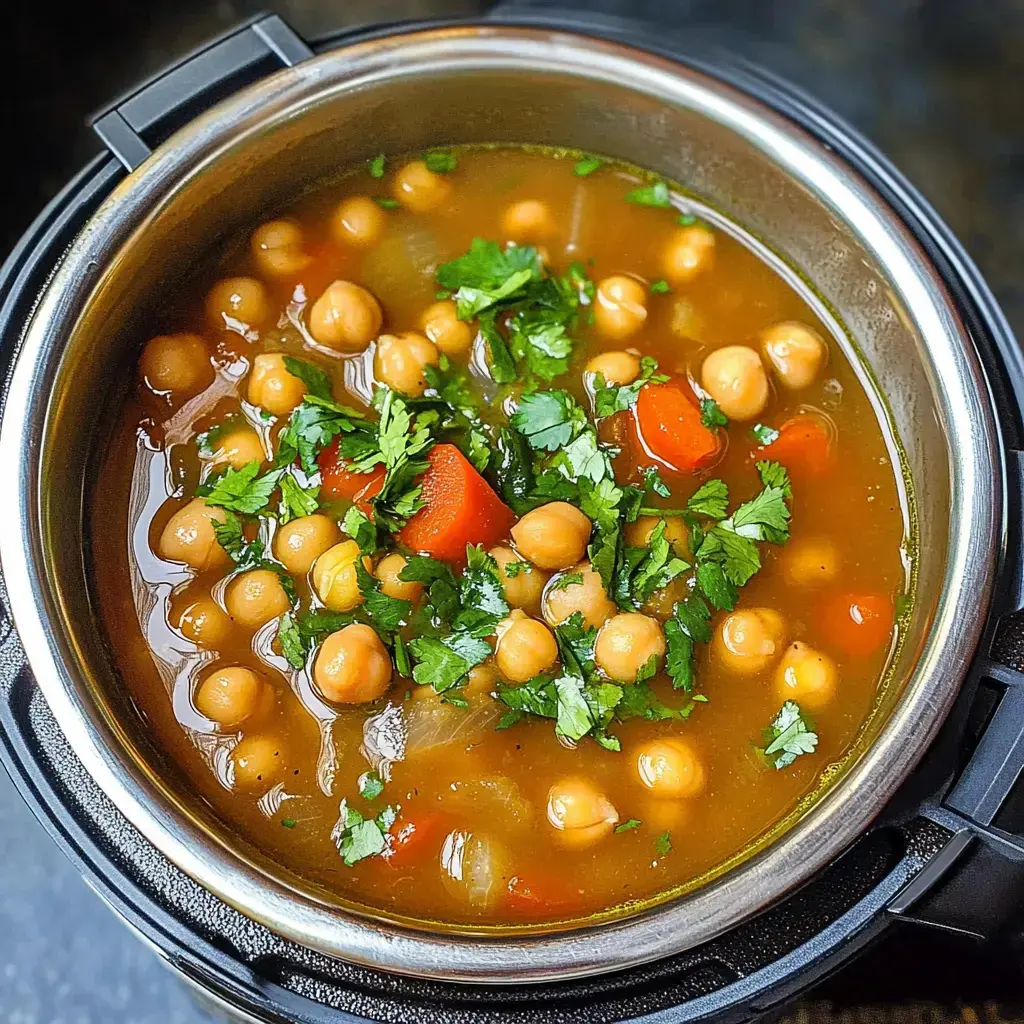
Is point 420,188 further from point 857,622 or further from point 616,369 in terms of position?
point 857,622

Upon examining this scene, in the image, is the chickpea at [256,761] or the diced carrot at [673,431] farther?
the diced carrot at [673,431]

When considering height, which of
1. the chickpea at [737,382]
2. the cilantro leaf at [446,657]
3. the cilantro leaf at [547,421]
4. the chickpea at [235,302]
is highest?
the chickpea at [235,302]

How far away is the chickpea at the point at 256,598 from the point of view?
75.9 inches

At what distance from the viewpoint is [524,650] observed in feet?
6.21

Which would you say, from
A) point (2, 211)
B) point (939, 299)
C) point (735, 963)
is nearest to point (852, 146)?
point (939, 299)

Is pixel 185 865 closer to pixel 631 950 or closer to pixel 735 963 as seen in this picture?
pixel 631 950

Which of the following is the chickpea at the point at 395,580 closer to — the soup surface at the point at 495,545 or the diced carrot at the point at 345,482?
the soup surface at the point at 495,545

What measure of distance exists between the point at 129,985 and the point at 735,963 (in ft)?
4.36

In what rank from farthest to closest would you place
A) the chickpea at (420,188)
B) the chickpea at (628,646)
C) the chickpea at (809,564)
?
the chickpea at (420,188), the chickpea at (809,564), the chickpea at (628,646)

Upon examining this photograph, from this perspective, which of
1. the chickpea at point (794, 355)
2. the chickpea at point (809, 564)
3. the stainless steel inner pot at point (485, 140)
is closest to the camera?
the stainless steel inner pot at point (485, 140)

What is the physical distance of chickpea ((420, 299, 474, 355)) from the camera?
2.12 meters

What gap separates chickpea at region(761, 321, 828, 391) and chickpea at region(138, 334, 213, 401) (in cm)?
108

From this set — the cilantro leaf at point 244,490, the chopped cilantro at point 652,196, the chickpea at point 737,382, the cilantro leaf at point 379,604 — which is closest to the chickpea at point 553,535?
the cilantro leaf at point 379,604

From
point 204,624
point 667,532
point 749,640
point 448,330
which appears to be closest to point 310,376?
point 448,330
